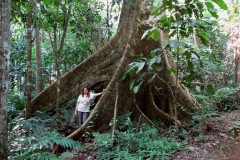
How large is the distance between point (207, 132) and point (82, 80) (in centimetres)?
338

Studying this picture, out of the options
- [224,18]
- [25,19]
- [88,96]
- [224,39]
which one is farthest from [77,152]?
[224,39]

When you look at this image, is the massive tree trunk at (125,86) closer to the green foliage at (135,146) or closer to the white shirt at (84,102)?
the white shirt at (84,102)

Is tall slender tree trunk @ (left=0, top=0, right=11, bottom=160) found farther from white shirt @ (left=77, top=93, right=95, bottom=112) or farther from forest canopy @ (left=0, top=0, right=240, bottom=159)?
white shirt @ (left=77, top=93, right=95, bottom=112)

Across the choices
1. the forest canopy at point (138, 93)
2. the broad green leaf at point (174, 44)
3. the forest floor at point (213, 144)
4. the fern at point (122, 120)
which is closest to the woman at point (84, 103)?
the forest canopy at point (138, 93)

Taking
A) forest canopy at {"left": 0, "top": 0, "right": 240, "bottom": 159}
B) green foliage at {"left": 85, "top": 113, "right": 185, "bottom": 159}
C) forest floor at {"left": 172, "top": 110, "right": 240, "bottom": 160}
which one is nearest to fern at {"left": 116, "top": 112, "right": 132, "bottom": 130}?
forest canopy at {"left": 0, "top": 0, "right": 240, "bottom": 159}

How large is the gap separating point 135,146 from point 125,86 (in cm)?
159

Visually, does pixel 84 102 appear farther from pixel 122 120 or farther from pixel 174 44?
pixel 174 44

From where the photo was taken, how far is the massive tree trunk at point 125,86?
13.2ft

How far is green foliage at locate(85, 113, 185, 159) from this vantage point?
8.47 feet

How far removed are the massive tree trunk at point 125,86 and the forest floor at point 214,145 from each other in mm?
783

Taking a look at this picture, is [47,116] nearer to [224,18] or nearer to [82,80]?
[82,80]

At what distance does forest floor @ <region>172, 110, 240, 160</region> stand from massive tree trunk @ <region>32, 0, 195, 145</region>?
0.78 metres

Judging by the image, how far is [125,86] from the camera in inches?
166

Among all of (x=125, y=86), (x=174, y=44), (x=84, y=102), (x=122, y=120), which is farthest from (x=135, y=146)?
(x=84, y=102)
